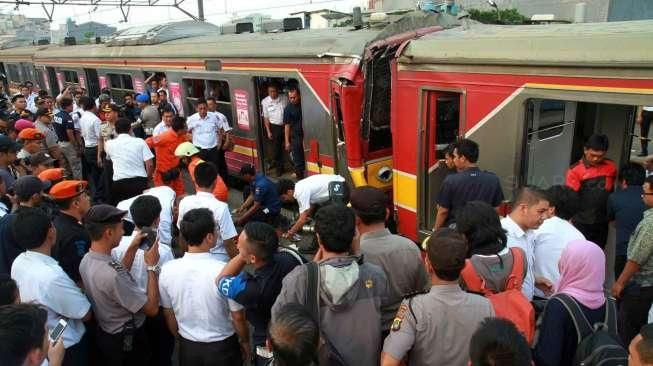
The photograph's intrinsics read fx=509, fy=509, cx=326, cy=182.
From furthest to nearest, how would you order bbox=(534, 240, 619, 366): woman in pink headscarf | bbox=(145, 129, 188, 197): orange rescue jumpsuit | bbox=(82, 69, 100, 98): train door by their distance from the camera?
1. bbox=(82, 69, 100, 98): train door
2. bbox=(145, 129, 188, 197): orange rescue jumpsuit
3. bbox=(534, 240, 619, 366): woman in pink headscarf

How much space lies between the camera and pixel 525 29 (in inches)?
188

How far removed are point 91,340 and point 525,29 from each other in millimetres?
4400

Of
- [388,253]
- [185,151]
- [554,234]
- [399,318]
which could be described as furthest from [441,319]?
[185,151]

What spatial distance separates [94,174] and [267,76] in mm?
3294

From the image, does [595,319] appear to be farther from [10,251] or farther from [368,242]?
[10,251]

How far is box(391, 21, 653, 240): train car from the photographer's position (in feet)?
12.2

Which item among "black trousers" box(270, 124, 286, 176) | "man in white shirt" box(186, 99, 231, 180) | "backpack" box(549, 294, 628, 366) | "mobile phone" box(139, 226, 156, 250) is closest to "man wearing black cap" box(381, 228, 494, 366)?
"backpack" box(549, 294, 628, 366)

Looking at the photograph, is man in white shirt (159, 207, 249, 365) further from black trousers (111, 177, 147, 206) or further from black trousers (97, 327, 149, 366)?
black trousers (111, 177, 147, 206)

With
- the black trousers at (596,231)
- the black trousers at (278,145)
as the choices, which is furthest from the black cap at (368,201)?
the black trousers at (278,145)

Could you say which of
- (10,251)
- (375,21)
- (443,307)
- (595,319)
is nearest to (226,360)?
(443,307)

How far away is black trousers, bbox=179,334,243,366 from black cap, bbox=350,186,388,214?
1.03 metres

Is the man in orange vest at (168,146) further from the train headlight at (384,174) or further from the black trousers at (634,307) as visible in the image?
the black trousers at (634,307)

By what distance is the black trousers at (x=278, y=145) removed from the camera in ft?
24.8

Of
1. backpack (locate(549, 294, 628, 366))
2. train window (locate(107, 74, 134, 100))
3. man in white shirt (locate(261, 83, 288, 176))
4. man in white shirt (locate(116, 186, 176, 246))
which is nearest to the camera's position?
backpack (locate(549, 294, 628, 366))
